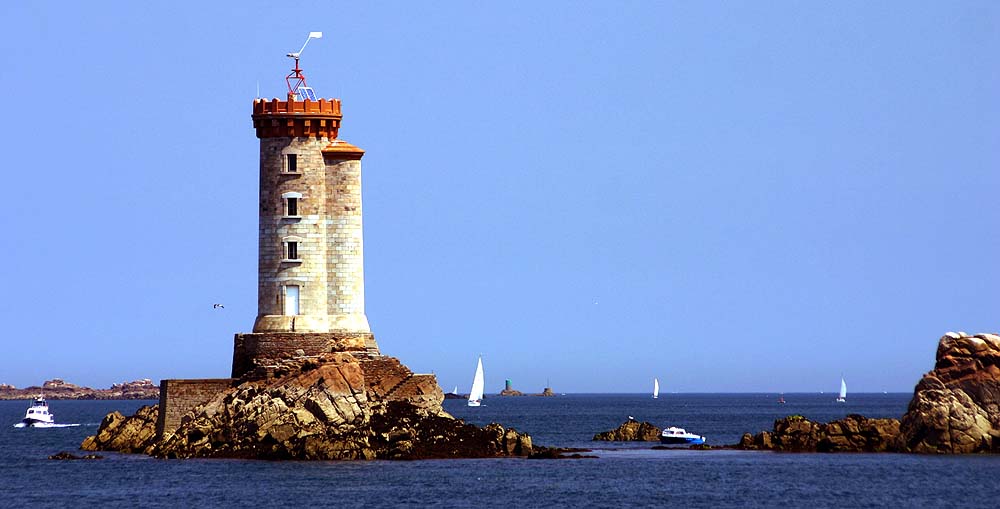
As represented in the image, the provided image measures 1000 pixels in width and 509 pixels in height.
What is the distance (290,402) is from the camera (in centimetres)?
7238

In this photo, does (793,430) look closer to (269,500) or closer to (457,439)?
(457,439)

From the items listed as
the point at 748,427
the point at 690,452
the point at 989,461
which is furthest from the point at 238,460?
the point at 748,427

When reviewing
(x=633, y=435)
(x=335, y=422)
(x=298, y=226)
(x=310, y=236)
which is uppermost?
(x=298, y=226)

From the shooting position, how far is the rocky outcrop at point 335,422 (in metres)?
72.1

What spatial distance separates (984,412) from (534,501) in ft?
84.3

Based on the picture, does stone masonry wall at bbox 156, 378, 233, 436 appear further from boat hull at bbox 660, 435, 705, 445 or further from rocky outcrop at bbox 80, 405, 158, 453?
boat hull at bbox 660, 435, 705, 445

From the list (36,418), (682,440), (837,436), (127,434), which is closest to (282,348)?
(127,434)

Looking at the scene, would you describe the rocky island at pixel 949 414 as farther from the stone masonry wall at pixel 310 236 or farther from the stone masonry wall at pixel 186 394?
the stone masonry wall at pixel 186 394

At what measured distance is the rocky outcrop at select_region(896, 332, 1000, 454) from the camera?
78.1m

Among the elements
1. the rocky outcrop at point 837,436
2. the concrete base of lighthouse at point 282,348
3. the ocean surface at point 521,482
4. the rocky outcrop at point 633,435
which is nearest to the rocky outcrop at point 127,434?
the ocean surface at point 521,482

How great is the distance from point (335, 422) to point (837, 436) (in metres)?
24.4

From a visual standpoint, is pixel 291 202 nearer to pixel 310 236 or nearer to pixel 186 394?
pixel 310 236

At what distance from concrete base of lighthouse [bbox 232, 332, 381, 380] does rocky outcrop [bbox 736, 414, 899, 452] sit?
21271 mm

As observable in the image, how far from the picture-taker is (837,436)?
8275cm
